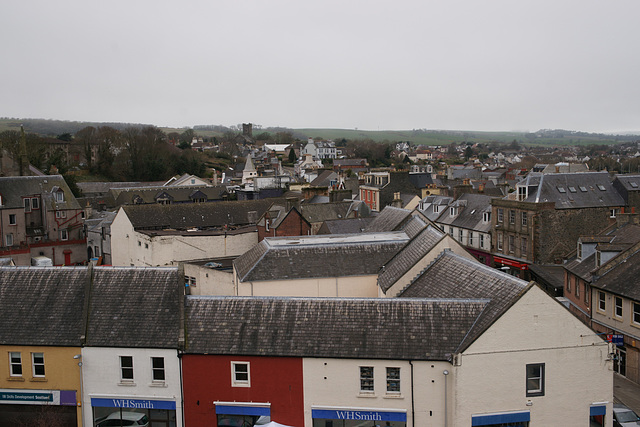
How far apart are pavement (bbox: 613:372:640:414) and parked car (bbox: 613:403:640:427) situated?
1580 mm

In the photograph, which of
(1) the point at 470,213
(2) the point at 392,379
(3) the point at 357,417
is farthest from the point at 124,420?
(1) the point at 470,213

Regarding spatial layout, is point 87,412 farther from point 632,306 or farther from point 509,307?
point 632,306

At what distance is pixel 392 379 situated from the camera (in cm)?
1881

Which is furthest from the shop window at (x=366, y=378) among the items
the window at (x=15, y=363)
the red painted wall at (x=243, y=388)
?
the window at (x=15, y=363)

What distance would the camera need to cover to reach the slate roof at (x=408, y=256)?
84.8 feet

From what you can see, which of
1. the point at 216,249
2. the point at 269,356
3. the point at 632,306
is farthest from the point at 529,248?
the point at 269,356

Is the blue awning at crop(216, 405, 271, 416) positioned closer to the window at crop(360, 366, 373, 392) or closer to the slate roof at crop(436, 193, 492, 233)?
the window at crop(360, 366, 373, 392)

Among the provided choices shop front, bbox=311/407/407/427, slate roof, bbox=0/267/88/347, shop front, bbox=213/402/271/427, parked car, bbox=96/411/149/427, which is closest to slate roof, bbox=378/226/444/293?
shop front, bbox=311/407/407/427

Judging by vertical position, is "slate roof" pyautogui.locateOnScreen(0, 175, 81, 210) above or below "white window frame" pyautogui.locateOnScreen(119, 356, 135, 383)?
above

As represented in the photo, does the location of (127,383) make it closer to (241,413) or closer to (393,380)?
(241,413)

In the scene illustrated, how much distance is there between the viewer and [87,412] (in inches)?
810

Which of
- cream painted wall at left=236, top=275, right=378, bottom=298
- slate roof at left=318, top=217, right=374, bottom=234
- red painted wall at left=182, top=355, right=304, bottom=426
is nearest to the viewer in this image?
red painted wall at left=182, top=355, right=304, bottom=426

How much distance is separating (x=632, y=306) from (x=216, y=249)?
103 feet

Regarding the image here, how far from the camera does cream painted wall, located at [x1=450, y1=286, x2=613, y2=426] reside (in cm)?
1808
